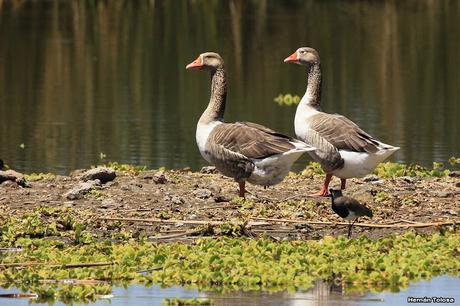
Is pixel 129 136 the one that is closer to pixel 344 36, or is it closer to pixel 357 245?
pixel 357 245

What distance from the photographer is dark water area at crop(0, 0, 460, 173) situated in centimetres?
2395

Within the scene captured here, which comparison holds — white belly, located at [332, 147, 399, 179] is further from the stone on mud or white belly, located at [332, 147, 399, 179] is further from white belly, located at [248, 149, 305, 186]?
the stone on mud

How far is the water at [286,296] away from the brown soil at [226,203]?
228 centimetres

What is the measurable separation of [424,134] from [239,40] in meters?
21.0

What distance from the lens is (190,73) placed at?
35000 millimetres

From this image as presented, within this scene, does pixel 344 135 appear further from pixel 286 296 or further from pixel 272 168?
pixel 286 296

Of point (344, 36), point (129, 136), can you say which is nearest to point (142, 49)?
point (344, 36)

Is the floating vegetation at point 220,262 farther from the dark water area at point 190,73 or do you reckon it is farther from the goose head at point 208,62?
the dark water area at point 190,73

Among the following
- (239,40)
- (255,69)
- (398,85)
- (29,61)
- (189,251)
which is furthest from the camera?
(239,40)

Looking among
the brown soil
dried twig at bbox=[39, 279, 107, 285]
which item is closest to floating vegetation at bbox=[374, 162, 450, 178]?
the brown soil

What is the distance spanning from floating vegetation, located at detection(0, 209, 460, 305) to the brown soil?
65cm

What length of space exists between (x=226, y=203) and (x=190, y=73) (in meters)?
20.1

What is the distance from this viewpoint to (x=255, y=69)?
36938 mm

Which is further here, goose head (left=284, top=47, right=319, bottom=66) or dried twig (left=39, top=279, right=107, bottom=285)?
goose head (left=284, top=47, right=319, bottom=66)
